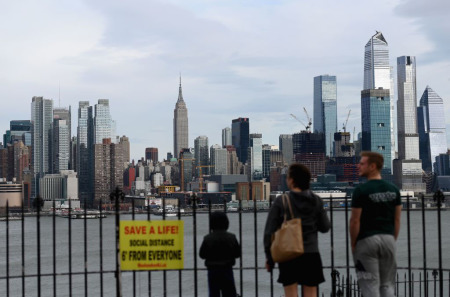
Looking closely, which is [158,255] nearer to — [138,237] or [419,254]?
[138,237]

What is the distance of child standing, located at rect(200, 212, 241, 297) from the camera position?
23.0 ft

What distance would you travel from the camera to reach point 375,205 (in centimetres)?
632

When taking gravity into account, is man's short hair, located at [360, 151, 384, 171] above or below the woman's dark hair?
above

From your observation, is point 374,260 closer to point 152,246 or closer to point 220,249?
point 220,249

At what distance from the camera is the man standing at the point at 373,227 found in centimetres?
630

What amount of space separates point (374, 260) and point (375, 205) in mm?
501

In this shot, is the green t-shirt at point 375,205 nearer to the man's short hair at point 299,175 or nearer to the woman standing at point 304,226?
the woman standing at point 304,226

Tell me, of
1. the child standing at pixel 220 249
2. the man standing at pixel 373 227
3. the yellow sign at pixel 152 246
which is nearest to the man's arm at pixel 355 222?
the man standing at pixel 373 227

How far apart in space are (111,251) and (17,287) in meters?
20.1

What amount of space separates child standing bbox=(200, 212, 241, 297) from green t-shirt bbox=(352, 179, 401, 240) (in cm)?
135

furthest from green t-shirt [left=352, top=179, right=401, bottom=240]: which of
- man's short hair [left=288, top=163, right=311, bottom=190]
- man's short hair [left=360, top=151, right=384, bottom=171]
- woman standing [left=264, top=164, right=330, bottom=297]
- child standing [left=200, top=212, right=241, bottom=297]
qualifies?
child standing [left=200, top=212, right=241, bottom=297]

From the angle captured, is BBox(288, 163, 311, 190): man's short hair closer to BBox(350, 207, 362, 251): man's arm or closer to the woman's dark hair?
BBox(350, 207, 362, 251): man's arm

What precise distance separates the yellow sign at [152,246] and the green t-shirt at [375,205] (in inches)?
82.5

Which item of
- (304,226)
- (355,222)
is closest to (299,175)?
(304,226)
